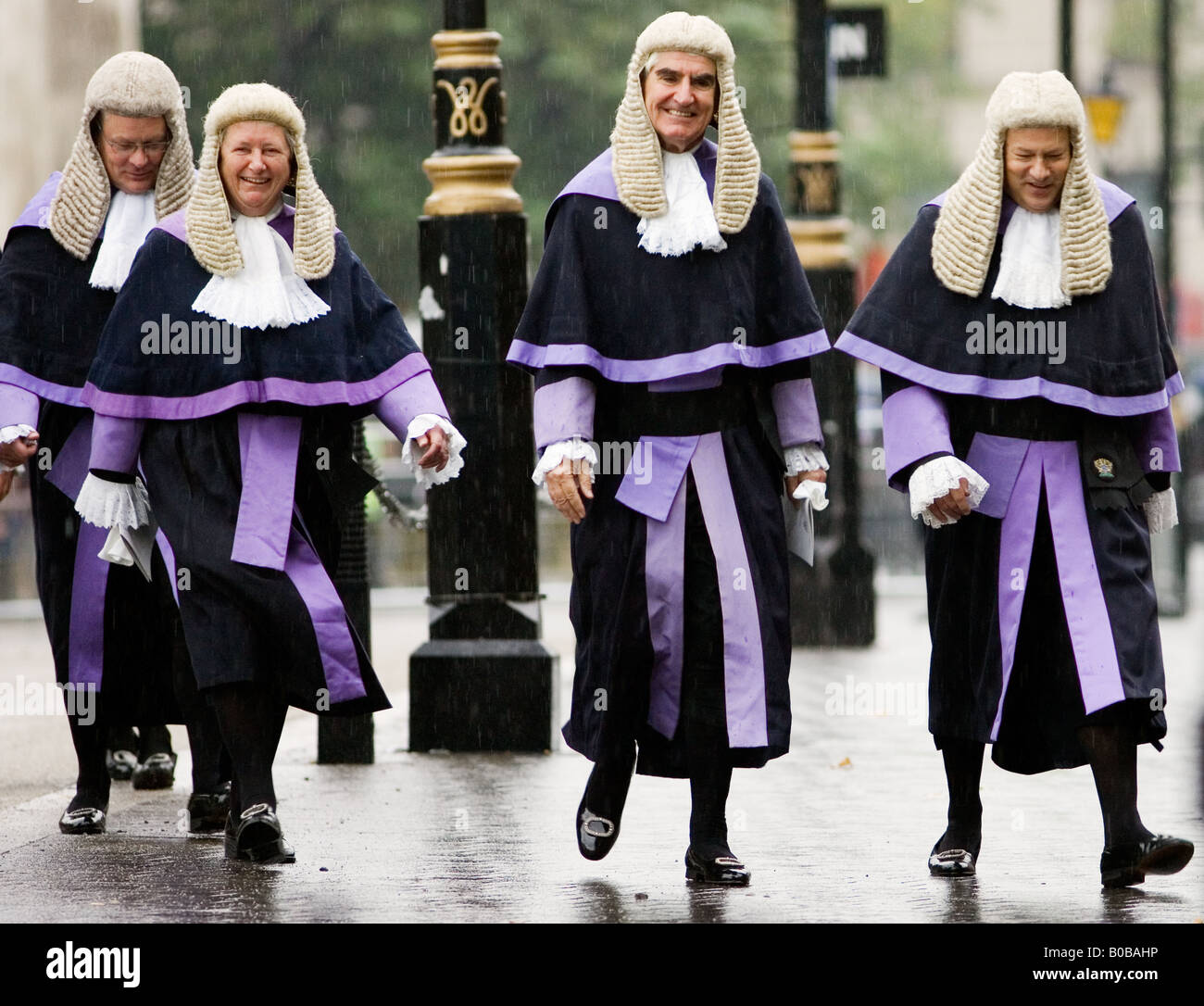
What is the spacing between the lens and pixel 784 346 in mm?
6355

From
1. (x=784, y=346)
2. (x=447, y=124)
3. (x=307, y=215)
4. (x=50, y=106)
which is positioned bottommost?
(x=784, y=346)

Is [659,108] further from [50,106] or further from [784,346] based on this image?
[50,106]

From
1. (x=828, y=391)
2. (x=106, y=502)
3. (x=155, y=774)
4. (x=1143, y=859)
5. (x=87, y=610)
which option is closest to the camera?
(x=1143, y=859)

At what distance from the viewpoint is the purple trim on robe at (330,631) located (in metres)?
6.44

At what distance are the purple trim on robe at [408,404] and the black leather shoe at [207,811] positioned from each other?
51.5 inches

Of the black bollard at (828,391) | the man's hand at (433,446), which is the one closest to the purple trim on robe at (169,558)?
the man's hand at (433,446)

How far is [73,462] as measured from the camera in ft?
23.8

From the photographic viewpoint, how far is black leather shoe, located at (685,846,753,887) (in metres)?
6.14

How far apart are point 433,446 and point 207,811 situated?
143cm

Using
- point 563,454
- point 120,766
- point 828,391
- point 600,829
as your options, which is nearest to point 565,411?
point 563,454

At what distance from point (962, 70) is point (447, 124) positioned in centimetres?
2766

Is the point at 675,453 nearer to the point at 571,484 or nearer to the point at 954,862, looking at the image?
the point at 571,484

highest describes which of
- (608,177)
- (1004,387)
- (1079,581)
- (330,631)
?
(608,177)
